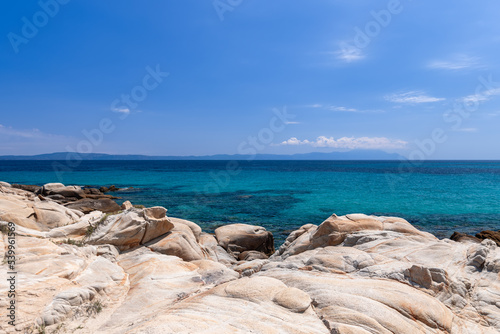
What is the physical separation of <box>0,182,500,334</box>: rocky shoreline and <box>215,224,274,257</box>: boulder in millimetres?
5698

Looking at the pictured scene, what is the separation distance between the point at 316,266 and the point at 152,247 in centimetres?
792

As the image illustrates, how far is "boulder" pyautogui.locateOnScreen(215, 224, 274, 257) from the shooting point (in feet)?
66.3

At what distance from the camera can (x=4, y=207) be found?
14.3 m

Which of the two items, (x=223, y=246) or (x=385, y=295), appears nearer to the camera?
(x=385, y=295)

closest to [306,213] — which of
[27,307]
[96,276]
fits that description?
[96,276]

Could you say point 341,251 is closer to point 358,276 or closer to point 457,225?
point 358,276

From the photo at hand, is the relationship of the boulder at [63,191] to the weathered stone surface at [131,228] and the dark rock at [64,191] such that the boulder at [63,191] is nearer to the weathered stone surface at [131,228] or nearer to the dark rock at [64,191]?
the dark rock at [64,191]

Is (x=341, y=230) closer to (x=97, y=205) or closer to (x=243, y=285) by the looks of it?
(x=243, y=285)

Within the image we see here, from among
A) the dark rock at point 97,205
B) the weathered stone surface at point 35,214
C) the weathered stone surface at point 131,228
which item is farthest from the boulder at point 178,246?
the dark rock at point 97,205

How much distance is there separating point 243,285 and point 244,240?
12663 mm

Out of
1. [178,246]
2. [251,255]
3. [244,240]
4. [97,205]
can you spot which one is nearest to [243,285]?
[178,246]

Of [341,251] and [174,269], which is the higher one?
[341,251]

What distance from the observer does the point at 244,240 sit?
2061cm

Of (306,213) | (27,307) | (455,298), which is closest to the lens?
(27,307)
